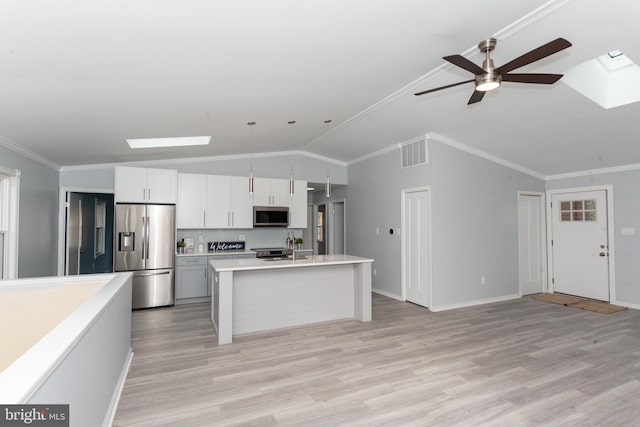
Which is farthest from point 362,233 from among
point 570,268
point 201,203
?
point 570,268

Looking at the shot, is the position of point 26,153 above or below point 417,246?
above

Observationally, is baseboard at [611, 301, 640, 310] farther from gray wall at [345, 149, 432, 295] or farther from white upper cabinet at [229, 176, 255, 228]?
white upper cabinet at [229, 176, 255, 228]

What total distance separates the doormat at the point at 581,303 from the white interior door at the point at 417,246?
2.26 meters

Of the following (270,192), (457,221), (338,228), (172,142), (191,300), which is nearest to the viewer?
(172,142)

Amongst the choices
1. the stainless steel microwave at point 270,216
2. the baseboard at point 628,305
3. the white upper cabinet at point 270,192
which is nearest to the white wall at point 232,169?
the white upper cabinet at point 270,192

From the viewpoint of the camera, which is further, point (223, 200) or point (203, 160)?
point (203, 160)

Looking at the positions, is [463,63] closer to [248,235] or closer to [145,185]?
[145,185]

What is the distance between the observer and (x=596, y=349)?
11.3 ft

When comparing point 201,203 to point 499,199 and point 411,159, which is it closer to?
point 411,159

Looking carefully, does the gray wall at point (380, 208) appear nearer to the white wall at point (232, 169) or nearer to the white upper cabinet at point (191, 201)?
the white wall at point (232, 169)

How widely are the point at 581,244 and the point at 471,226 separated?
2189 mm

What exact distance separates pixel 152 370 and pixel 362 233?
184 inches

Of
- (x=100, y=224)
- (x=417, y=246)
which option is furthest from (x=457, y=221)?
(x=100, y=224)

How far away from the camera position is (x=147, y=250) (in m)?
5.04
